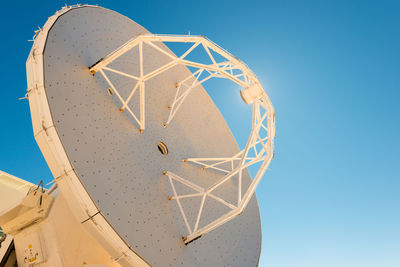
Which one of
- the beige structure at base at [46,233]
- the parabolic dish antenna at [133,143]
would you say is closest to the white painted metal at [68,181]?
the parabolic dish antenna at [133,143]

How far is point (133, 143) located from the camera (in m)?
9.44

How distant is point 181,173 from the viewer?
11398 mm

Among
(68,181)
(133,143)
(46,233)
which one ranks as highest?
(133,143)

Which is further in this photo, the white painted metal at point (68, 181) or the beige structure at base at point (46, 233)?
the beige structure at base at point (46, 233)

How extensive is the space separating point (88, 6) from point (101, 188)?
18.4 ft

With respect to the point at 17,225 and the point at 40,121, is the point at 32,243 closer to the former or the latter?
the point at 17,225

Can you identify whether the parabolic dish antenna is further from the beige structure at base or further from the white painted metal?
the beige structure at base

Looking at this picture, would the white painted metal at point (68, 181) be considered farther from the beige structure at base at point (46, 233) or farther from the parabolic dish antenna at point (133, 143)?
the beige structure at base at point (46, 233)

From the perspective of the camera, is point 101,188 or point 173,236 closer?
point 101,188

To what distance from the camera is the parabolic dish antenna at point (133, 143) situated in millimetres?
6680

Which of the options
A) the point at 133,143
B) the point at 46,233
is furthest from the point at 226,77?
the point at 46,233

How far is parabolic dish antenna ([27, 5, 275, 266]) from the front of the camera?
6680mm

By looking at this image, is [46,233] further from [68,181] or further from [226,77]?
[226,77]

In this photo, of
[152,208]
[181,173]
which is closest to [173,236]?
[152,208]
